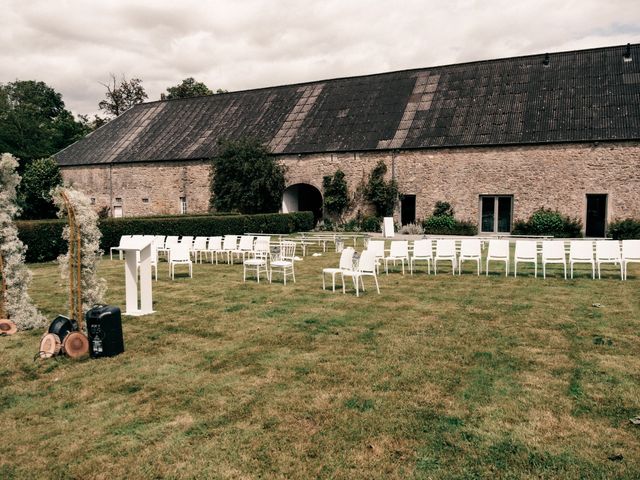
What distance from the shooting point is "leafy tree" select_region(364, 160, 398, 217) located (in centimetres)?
2538

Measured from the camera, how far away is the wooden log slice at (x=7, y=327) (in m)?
7.50

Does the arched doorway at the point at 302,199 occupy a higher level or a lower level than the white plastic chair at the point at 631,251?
higher

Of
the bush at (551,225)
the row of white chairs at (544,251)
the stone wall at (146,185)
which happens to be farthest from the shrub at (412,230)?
the stone wall at (146,185)

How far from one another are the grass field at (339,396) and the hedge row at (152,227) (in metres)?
7.95

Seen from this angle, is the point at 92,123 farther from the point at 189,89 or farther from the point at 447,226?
the point at 447,226

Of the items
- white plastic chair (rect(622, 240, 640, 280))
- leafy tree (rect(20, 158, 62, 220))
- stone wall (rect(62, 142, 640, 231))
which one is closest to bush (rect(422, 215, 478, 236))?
→ stone wall (rect(62, 142, 640, 231))

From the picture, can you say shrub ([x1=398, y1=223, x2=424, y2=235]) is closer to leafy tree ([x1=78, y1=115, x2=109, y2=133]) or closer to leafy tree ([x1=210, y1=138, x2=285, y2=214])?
leafy tree ([x1=210, y1=138, x2=285, y2=214])

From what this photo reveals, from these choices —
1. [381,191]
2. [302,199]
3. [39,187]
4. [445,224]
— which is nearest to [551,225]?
[445,224]

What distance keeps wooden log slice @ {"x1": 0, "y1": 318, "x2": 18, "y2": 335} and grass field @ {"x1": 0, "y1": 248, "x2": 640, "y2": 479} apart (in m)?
0.32

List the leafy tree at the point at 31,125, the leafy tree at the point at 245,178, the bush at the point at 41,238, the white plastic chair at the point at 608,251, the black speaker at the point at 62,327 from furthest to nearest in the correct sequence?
the leafy tree at the point at 31,125
the leafy tree at the point at 245,178
the bush at the point at 41,238
the white plastic chair at the point at 608,251
the black speaker at the point at 62,327

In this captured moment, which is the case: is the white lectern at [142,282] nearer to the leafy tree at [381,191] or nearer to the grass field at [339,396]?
the grass field at [339,396]

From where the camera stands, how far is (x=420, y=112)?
26.5 m

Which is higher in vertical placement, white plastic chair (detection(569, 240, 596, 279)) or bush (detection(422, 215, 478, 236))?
bush (detection(422, 215, 478, 236))

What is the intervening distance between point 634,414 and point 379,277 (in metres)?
7.86
